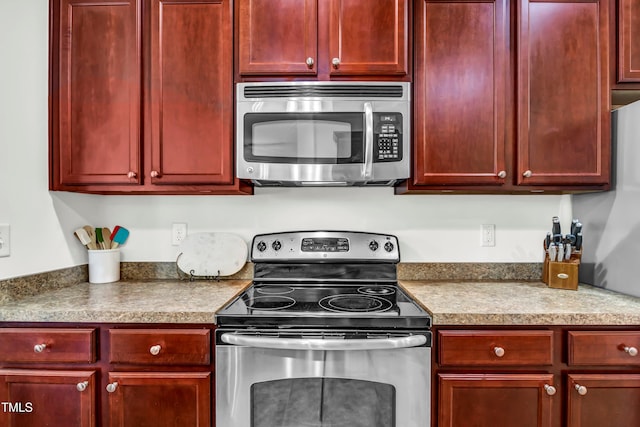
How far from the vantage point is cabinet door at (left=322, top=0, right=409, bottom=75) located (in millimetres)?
1509

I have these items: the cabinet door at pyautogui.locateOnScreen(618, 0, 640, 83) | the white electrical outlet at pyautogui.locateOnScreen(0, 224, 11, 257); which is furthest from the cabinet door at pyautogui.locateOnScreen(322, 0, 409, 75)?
the white electrical outlet at pyautogui.locateOnScreen(0, 224, 11, 257)

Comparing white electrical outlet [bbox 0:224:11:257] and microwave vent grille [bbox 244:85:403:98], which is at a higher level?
microwave vent grille [bbox 244:85:403:98]

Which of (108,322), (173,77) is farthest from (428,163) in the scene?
(108,322)

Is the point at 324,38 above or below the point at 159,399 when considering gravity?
above

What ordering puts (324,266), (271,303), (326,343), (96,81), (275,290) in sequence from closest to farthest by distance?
(326,343) → (271,303) → (96,81) → (275,290) → (324,266)

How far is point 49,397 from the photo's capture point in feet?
4.08

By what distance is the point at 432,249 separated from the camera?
1.87 meters

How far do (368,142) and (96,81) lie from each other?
124 cm

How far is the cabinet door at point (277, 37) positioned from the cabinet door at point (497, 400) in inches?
54.4

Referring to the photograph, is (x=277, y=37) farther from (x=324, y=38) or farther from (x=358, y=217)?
(x=358, y=217)

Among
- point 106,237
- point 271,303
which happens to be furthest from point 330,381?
point 106,237

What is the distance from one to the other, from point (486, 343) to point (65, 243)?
1.90 m

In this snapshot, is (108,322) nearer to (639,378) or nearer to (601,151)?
(639,378)

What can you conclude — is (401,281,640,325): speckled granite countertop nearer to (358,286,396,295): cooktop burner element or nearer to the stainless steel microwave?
(358,286,396,295): cooktop burner element
